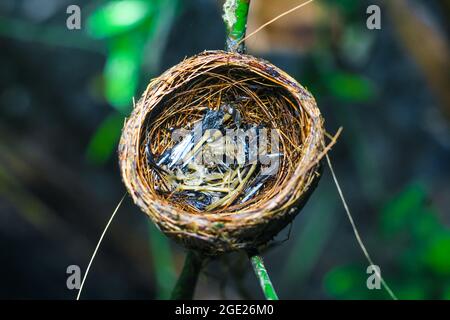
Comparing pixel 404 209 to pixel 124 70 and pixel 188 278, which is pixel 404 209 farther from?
pixel 124 70

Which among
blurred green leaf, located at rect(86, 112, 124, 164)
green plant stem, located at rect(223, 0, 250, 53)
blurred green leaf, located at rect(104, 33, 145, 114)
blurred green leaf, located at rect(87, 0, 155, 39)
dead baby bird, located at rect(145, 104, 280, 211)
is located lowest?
blurred green leaf, located at rect(86, 112, 124, 164)

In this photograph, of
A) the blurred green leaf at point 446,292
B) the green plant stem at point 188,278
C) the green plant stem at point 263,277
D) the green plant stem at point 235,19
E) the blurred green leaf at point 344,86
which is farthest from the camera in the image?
the blurred green leaf at point 344,86

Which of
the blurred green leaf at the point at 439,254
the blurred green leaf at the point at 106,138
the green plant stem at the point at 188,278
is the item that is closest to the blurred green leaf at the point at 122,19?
the blurred green leaf at the point at 106,138

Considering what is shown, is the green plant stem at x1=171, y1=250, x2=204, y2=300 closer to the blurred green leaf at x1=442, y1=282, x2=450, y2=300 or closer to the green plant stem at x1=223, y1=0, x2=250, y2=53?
the green plant stem at x1=223, y1=0, x2=250, y2=53

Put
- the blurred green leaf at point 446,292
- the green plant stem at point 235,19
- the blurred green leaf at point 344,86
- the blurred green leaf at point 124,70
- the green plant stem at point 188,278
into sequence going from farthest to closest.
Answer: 1. the blurred green leaf at point 344,86
2. the blurred green leaf at point 124,70
3. the blurred green leaf at point 446,292
4. the green plant stem at point 188,278
5. the green plant stem at point 235,19

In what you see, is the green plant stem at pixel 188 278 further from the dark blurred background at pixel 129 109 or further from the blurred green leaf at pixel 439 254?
the blurred green leaf at pixel 439 254

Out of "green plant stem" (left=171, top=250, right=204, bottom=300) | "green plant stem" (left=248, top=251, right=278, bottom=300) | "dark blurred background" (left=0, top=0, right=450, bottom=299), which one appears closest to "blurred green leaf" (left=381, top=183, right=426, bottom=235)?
"dark blurred background" (left=0, top=0, right=450, bottom=299)
